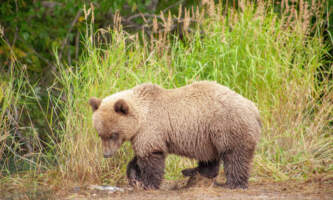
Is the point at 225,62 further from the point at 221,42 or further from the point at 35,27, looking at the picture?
the point at 35,27

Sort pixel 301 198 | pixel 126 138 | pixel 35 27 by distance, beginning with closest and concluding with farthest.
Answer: pixel 301 198 < pixel 126 138 < pixel 35 27

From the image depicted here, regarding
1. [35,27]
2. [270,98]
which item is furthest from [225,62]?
[35,27]

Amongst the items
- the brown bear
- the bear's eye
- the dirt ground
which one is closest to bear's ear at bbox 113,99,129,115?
the brown bear

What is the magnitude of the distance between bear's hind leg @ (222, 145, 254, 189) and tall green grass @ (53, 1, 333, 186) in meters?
1.03

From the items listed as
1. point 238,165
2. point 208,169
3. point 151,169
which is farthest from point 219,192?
point 151,169

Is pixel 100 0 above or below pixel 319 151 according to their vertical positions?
above

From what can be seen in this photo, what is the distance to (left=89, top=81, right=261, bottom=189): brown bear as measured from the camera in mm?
5637

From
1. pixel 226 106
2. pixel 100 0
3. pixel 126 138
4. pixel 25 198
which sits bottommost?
pixel 25 198

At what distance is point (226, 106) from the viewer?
5656mm

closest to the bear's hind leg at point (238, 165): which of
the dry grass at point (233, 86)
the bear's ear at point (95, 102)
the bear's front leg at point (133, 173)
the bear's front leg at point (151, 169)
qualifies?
the bear's front leg at point (151, 169)

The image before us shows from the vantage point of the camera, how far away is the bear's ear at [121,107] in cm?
563

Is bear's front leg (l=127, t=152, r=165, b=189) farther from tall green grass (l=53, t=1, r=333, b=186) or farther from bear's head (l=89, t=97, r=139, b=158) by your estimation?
tall green grass (l=53, t=1, r=333, b=186)

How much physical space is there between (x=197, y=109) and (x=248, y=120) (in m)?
Result: 0.63

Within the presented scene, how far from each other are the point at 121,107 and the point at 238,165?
1537 millimetres
